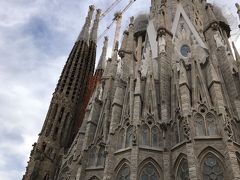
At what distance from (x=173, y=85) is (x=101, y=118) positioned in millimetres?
5049

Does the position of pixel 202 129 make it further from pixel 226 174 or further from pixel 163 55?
pixel 163 55

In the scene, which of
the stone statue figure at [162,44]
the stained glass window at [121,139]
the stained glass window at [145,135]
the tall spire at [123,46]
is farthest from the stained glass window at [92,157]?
the tall spire at [123,46]

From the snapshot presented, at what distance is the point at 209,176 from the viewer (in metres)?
12.4

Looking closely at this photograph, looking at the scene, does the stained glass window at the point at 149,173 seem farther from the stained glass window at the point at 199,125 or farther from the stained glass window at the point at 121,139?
the stained glass window at the point at 199,125

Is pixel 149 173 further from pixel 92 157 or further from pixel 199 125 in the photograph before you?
pixel 92 157

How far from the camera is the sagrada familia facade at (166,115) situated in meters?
13.1

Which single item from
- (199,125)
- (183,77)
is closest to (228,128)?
(199,125)

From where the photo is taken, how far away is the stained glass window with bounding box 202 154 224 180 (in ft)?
40.5

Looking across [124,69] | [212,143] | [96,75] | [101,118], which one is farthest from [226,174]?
[96,75]

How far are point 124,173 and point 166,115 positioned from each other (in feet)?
11.7

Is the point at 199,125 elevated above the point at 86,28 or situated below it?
below

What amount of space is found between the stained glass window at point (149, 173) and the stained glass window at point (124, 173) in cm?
75

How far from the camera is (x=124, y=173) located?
46.2 ft

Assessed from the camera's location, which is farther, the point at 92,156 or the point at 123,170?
the point at 92,156
